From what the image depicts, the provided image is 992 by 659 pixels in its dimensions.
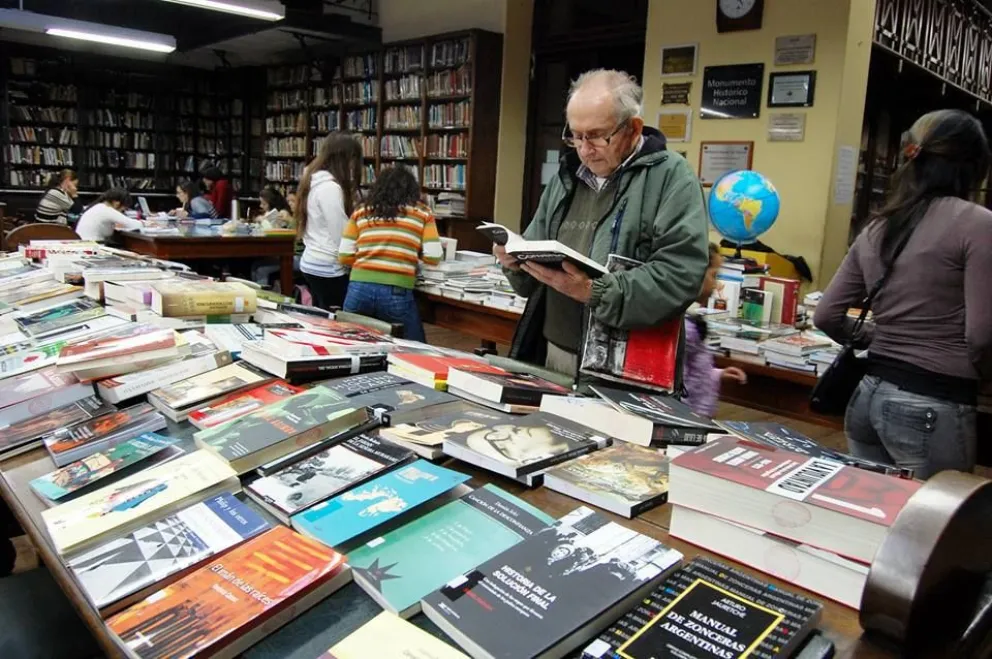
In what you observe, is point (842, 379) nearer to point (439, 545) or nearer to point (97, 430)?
point (439, 545)

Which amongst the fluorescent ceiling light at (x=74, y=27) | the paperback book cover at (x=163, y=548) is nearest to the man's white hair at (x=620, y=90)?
the paperback book cover at (x=163, y=548)

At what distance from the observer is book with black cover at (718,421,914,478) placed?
1.15 meters

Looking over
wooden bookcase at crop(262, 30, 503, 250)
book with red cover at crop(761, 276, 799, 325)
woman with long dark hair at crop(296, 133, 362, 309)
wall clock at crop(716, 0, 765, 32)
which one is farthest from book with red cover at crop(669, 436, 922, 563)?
wooden bookcase at crop(262, 30, 503, 250)

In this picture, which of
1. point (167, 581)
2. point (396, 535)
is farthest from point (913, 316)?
point (167, 581)

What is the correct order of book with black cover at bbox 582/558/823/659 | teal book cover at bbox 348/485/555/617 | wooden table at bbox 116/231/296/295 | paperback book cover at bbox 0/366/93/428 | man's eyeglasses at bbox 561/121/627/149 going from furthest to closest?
1. wooden table at bbox 116/231/296/295
2. man's eyeglasses at bbox 561/121/627/149
3. paperback book cover at bbox 0/366/93/428
4. teal book cover at bbox 348/485/555/617
5. book with black cover at bbox 582/558/823/659

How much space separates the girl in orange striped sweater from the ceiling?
5.50 meters

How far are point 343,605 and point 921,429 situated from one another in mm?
1551

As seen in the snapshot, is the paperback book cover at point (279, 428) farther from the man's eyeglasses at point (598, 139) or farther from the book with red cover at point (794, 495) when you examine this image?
the man's eyeglasses at point (598, 139)

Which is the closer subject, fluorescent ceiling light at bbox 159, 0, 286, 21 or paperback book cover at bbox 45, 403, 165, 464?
paperback book cover at bbox 45, 403, 165, 464

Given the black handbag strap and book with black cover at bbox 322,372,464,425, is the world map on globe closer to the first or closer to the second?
the black handbag strap

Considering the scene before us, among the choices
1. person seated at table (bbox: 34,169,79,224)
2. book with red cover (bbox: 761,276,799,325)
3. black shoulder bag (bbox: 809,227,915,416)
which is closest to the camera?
black shoulder bag (bbox: 809,227,915,416)

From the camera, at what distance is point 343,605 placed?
0.82 m

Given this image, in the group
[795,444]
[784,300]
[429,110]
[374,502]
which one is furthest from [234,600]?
[429,110]

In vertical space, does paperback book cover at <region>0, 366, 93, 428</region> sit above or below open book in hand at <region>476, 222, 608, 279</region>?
below
